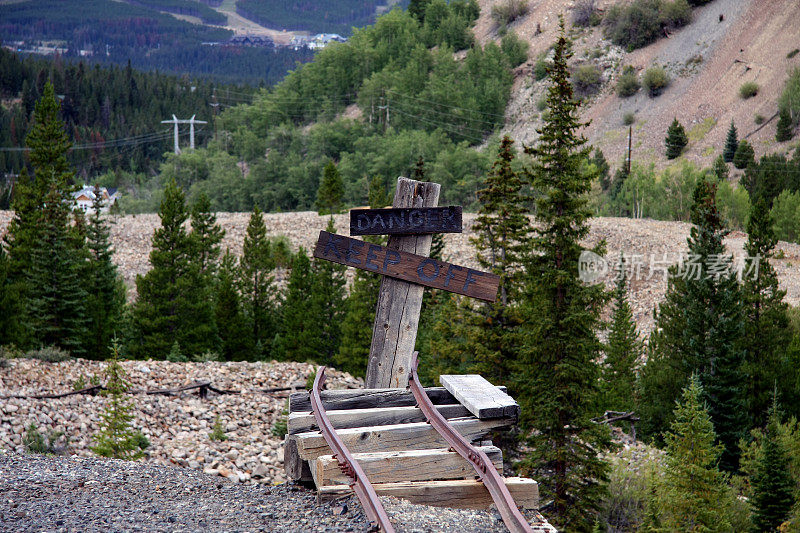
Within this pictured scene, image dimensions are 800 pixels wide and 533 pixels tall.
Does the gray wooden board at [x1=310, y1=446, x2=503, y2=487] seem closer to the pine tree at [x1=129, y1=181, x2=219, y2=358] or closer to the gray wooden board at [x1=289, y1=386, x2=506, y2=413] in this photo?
the gray wooden board at [x1=289, y1=386, x2=506, y2=413]

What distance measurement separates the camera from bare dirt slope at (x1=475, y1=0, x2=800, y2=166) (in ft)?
246

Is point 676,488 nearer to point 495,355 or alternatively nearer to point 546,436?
point 546,436

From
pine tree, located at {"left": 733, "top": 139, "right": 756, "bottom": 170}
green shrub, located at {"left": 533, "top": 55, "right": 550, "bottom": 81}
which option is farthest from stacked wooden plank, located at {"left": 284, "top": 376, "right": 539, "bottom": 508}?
green shrub, located at {"left": 533, "top": 55, "right": 550, "bottom": 81}

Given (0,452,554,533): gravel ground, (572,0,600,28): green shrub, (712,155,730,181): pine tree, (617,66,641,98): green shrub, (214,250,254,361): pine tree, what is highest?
(572,0,600,28): green shrub

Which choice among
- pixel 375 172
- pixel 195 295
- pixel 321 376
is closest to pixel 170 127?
pixel 375 172

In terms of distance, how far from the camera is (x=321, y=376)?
5.62 metres

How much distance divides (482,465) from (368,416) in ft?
3.61

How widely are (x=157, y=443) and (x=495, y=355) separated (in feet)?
27.5

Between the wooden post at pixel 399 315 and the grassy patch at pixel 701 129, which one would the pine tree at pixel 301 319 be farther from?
the grassy patch at pixel 701 129

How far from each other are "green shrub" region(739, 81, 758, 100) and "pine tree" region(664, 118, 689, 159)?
26.8 ft

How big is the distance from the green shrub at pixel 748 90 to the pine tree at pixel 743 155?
10.9m

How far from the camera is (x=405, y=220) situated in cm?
603

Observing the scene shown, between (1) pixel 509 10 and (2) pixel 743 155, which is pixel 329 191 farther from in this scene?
(1) pixel 509 10

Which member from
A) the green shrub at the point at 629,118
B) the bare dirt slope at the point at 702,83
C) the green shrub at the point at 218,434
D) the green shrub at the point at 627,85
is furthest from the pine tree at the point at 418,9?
the green shrub at the point at 218,434
